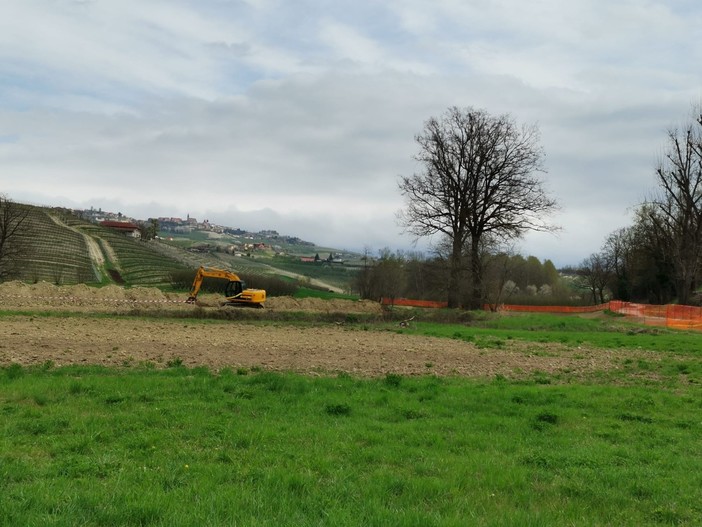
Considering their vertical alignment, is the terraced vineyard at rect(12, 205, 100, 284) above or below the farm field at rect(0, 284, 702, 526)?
above

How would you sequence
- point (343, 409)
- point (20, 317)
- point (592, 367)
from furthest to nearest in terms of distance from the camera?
1. point (20, 317)
2. point (592, 367)
3. point (343, 409)

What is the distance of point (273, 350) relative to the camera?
17.8 meters

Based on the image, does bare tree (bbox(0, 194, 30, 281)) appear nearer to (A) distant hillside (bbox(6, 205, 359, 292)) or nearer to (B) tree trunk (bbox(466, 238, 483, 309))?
(A) distant hillside (bbox(6, 205, 359, 292))

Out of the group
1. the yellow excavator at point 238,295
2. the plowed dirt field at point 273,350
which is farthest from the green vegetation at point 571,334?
the yellow excavator at point 238,295

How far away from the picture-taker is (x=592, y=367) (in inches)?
672

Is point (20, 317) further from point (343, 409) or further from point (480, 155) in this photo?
point (480, 155)

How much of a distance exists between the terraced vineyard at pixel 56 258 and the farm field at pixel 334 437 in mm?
45077

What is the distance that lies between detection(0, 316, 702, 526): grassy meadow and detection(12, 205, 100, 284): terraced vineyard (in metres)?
48.4

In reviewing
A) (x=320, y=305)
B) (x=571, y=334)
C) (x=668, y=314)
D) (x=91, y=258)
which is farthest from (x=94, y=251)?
(x=668, y=314)

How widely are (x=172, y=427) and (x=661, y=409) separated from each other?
9260 millimetres

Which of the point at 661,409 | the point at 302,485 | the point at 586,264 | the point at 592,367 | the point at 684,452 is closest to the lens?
the point at 302,485

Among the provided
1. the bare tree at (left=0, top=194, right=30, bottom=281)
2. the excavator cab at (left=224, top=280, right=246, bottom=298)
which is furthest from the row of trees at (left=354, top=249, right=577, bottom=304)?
the bare tree at (left=0, top=194, right=30, bottom=281)

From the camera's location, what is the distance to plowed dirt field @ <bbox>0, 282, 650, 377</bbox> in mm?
14664

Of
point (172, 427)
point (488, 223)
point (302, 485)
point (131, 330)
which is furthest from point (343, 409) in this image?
point (488, 223)
